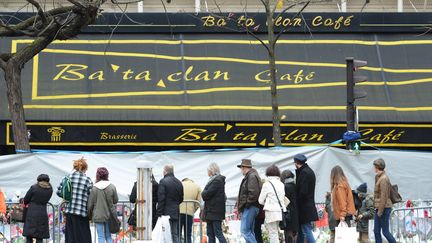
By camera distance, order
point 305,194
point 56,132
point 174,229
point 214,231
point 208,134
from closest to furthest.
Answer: point 305,194 → point 214,231 → point 174,229 → point 56,132 → point 208,134

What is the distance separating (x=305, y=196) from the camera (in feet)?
45.6

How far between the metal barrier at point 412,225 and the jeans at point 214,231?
2803 mm

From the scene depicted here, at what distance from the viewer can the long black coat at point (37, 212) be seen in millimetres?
13539

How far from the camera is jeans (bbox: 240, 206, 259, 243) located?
45.1 ft

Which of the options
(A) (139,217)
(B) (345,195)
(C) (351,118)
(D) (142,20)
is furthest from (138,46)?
(A) (139,217)

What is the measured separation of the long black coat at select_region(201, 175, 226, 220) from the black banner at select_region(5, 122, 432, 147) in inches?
241

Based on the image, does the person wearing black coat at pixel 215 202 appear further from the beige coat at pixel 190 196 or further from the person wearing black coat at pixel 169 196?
the beige coat at pixel 190 196

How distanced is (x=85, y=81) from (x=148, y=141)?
6.99 ft

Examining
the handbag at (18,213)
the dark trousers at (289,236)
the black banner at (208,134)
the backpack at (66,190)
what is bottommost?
the dark trousers at (289,236)

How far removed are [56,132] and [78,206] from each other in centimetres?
706

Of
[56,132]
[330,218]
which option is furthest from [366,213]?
[56,132]

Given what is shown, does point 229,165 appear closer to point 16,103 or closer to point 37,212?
point 16,103

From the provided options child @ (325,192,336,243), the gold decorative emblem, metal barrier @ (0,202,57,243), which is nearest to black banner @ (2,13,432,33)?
the gold decorative emblem

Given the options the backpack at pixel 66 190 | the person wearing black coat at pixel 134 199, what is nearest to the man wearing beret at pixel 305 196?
the person wearing black coat at pixel 134 199
